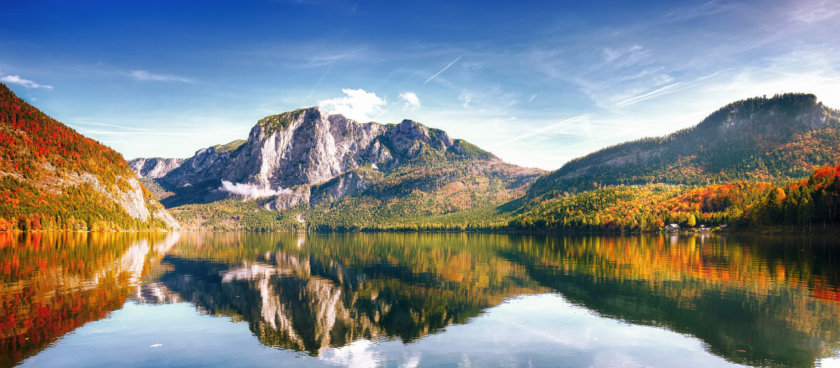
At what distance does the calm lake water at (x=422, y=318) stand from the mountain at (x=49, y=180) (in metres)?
111

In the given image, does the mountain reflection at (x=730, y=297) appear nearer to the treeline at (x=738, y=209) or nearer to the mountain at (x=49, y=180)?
the treeline at (x=738, y=209)

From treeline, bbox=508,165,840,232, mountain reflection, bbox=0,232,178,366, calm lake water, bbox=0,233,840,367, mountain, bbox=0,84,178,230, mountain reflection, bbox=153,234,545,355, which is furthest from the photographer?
mountain, bbox=0,84,178,230

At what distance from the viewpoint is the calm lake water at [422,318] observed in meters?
22.3

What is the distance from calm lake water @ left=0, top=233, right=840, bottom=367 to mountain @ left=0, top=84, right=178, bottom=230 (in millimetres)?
111145

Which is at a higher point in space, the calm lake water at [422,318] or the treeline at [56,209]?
the treeline at [56,209]

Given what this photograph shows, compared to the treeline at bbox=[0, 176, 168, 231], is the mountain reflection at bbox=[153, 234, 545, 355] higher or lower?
lower

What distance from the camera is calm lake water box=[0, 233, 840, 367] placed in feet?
73.3

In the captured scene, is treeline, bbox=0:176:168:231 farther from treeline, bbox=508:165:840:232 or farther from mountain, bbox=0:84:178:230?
treeline, bbox=508:165:840:232

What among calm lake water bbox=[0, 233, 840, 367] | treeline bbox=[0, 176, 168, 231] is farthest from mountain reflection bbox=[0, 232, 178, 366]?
treeline bbox=[0, 176, 168, 231]

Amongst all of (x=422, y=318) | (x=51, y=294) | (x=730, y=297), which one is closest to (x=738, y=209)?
(x=730, y=297)

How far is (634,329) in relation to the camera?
2770 cm

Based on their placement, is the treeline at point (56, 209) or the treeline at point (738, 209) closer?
the treeline at point (738, 209)

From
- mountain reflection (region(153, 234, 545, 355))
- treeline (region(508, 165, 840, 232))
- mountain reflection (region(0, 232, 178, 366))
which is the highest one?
treeline (region(508, 165, 840, 232))

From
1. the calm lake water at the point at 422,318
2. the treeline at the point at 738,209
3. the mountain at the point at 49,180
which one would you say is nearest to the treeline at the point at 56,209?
the mountain at the point at 49,180
